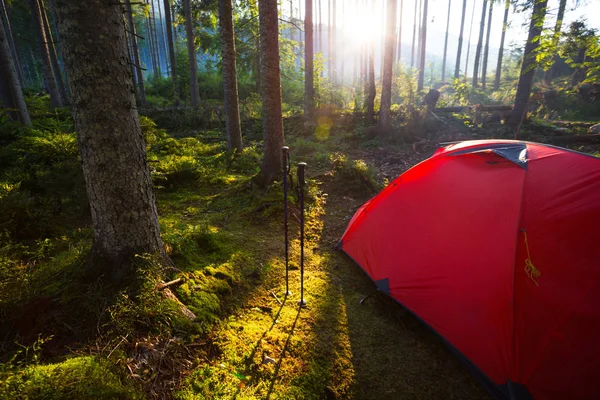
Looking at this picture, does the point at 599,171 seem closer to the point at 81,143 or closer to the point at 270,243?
the point at 270,243

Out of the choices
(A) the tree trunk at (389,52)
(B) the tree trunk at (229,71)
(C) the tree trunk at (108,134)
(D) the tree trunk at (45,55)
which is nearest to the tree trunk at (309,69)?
(A) the tree trunk at (389,52)

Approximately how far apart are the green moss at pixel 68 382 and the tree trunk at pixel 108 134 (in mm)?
1014

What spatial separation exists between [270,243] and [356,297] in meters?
1.83

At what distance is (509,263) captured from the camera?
3.13 m

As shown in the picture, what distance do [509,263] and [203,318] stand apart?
325 cm

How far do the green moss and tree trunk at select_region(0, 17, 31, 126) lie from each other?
10.7m

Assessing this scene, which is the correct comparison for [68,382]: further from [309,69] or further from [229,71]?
[309,69]

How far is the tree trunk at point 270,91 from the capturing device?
6359 millimetres

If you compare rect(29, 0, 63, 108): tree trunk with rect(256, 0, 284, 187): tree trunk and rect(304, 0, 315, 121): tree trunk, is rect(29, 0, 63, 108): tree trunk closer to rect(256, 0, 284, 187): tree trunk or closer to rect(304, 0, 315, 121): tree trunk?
rect(304, 0, 315, 121): tree trunk

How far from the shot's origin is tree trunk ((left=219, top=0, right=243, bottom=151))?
788 centimetres

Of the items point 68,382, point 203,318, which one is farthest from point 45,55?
point 68,382

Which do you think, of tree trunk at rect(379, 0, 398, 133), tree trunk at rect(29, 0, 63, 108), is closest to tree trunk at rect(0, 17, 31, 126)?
tree trunk at rect(29, 0, 63, 108)

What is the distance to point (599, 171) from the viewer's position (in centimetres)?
317

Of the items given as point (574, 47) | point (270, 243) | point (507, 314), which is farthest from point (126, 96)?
point (574, 47)
